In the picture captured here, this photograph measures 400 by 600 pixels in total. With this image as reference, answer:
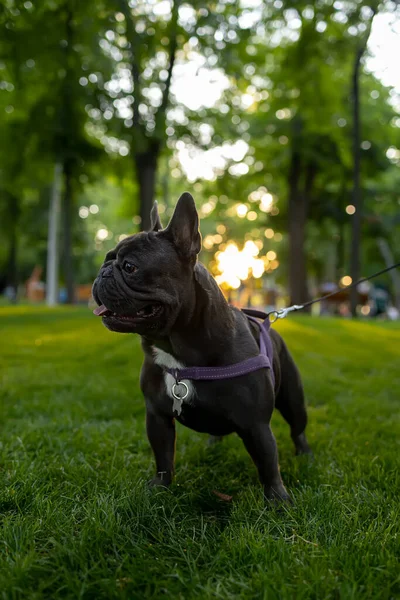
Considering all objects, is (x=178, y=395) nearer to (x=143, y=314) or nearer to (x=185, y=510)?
(x=143, y=314)

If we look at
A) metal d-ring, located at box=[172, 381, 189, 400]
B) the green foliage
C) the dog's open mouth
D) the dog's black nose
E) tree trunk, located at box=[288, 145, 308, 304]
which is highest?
the green foliage

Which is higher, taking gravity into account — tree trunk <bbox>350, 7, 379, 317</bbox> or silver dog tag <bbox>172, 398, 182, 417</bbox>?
tree trunk <bbox>350, 7, 379, 317</bbox>

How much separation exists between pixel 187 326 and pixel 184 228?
519mm

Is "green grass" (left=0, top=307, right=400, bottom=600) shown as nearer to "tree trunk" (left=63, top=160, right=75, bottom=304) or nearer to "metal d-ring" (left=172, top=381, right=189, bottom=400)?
"metal d-ring" (left=172, top=381, right=189, bottom=400)

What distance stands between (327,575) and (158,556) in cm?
72

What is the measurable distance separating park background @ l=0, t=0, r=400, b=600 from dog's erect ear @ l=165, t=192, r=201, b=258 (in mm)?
1326

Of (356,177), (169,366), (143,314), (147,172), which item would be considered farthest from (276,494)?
(356,177)

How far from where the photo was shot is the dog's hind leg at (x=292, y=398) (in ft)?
11.9

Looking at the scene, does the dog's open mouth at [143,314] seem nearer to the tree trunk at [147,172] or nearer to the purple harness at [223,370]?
the purple harness at [223,370]

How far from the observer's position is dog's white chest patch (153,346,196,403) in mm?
2783

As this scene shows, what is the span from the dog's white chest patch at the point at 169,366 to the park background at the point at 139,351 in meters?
0.57

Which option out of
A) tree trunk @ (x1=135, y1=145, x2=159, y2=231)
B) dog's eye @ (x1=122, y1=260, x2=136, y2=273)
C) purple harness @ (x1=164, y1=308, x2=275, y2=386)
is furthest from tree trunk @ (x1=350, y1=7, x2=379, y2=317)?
dog's eye @ (x1=122, y1=260, x2=136, y2=273)

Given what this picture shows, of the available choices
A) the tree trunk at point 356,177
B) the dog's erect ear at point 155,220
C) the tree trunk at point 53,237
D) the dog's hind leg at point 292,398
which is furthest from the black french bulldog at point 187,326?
the tree trunk at point 53,237

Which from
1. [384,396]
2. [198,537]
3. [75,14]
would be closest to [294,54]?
[75,14]
